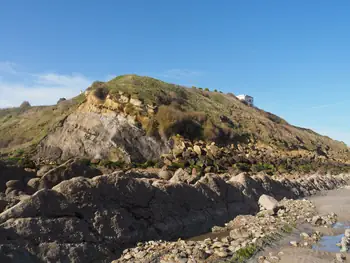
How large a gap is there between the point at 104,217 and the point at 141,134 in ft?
149

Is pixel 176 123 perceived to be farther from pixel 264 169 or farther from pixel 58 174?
pixel 58 174

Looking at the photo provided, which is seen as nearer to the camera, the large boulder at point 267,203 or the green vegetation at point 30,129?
the large boulder at point 267,203

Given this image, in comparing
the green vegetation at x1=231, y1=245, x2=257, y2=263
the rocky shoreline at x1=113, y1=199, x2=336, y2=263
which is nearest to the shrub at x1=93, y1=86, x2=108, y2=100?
the rocky shoreline at x1=113, y1=199, x2=336, y2=263

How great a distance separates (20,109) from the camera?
13325cm

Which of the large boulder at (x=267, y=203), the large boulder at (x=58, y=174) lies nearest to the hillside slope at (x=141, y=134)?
the large boulder at (x=267, y=203)

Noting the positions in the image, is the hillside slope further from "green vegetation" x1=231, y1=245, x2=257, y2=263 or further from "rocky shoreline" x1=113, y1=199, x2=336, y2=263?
"green vegetation" x1=231, y1=245, x2=257, y2=263

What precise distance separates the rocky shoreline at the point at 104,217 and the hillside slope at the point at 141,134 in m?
27.5

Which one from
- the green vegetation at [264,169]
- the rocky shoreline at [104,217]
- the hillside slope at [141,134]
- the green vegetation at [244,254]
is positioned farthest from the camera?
the hillside slope at [141,134]

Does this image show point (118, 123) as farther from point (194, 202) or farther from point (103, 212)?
point (103, 212)

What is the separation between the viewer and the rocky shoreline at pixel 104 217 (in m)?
10.3

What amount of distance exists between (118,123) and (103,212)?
152 ft

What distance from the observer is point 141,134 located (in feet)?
190

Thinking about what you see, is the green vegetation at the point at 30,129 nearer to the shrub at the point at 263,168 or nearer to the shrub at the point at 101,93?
the shrub at the point at 101,93

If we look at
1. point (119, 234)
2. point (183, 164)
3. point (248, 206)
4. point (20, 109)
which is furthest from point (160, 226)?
point (20, 109)
